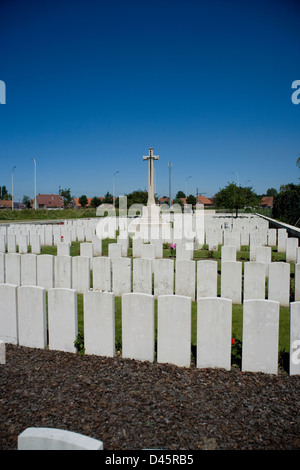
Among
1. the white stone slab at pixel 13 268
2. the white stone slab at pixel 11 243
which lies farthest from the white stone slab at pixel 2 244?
the white stone slab at pixel 13 268

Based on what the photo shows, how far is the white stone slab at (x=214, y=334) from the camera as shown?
11.4 ft

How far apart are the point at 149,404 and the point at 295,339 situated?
1.72m

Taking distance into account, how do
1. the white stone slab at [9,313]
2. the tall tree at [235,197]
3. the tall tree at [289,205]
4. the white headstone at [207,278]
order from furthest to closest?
1. the tall tree at [235,197]
2. the tall tree at [289,205]
3. the white headstone at [207,278]
4. the white stone slab at [9,313]

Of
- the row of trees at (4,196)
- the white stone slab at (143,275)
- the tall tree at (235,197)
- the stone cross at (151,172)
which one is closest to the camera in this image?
the white stone slab at (143,275)

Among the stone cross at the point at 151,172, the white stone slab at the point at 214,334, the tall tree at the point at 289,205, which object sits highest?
the stone cross at the point at 151,172

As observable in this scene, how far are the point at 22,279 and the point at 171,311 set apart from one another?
4.58m

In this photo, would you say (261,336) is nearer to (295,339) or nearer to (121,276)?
(295,339)

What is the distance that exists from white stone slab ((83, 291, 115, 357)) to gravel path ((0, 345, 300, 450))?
6.2 inches

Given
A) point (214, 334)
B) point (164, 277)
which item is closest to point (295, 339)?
point (214, 334)

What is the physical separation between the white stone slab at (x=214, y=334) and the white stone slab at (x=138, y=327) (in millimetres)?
567

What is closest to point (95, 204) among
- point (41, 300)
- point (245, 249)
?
point (245, 249)

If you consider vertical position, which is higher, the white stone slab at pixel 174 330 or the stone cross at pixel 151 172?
the stone cross at pixel 151 172

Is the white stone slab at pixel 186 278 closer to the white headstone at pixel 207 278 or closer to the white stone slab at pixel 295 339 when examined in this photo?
the white headstone at pixel 207 278
